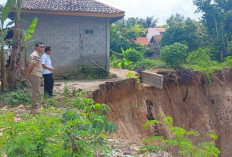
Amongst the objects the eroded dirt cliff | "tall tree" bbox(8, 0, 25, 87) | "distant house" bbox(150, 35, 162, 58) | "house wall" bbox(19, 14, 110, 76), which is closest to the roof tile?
"house wall" bbox(19, 14, 110, 76)

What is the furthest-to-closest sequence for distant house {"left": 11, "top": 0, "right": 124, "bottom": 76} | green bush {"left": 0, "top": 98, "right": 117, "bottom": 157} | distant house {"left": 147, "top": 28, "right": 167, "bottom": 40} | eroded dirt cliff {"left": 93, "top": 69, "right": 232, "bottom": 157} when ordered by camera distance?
distant house {"left": 147, "top": 28, "right": 167, "bottom": 40}
distant house {"left": 11, "top": 0, "right": 124, "bottom": 76}
eroded dirt cliff {"left": 93, "top": 69, "right": 232, "bottom": 157}
green bush {"left": 0, "top": 98, "right": 117, "bottom": 157}

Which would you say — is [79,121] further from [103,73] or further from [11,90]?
[103,73]

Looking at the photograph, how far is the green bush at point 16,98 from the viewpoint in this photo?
7.91 meters

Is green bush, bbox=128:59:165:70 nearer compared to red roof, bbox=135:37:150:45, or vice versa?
green bush, bbox=128:59:165:70

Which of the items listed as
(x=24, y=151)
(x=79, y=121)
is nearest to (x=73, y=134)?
(x=79, y=121)

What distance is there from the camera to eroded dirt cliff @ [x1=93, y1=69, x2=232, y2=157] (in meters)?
11.2

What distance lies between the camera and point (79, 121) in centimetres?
376

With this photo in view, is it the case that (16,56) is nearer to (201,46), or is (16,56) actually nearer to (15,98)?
(15,98)

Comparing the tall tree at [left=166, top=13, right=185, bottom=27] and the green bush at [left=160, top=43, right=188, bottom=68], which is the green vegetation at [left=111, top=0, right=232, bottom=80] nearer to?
the green bush at [left=160, top=43, right=188, bottom=68]

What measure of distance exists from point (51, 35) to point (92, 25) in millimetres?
1910

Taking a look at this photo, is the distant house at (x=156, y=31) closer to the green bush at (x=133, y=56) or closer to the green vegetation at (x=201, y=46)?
the green vegetation at (x=201, y=46)

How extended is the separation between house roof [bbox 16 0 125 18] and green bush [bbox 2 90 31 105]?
14.4 ft

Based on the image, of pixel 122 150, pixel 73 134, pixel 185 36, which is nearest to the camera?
pixel 73 134

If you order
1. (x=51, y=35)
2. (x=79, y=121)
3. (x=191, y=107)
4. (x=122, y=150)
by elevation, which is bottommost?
(x=191, y=107)
